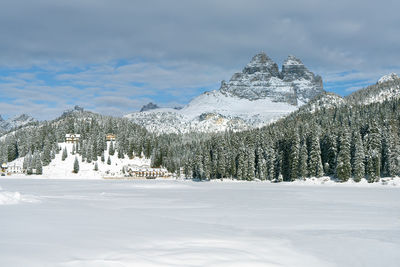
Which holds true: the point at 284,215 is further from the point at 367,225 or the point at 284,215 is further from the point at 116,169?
the point at 116,169

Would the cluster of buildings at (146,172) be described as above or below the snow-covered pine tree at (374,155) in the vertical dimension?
below

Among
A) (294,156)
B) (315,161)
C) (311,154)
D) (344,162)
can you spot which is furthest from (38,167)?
(344,162)

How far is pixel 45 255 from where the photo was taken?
13156mm

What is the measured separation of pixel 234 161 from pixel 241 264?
118 m

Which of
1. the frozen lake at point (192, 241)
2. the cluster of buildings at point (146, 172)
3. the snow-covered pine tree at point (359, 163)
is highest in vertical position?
the snow-covered pine tree at point (359, 163)

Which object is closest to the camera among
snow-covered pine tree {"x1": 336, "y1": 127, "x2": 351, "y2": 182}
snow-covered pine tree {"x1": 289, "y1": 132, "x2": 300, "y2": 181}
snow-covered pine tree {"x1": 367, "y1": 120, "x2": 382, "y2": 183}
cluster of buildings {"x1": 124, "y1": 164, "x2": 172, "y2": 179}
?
snow-covered pine tree {"x1": 367, "y1": 120, "x2": 382, "y2": 183}

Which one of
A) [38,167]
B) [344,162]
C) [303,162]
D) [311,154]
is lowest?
[38,167]

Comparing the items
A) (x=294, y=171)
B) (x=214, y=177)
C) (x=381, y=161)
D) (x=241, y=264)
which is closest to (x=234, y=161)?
(x=214, y=177)

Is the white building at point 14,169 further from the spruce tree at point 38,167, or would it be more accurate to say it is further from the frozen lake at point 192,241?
the frozen lake at point 192,241

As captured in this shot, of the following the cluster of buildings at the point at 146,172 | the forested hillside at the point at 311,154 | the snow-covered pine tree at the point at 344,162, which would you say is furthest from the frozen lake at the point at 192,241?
the cluster of buildings at the point at 146,172

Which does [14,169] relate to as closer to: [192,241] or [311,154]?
[311,154]

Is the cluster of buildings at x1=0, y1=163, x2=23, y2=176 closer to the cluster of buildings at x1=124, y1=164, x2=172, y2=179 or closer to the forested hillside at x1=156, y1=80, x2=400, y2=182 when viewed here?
the cluster of buildings at x1=124, y1=164, x2=172, y2=179

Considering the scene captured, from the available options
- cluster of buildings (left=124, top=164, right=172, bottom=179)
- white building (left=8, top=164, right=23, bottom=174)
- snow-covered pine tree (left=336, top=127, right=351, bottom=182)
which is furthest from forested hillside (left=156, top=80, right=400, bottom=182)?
white building (left=8, top=164, right=23, bottom=174)

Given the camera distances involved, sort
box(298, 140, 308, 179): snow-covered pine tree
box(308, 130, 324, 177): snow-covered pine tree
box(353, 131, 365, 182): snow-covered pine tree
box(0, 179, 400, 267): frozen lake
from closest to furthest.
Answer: box(0, 179, 400, 267): frozen lake
box(353, 131, 365, 182): snow-covered pine tree
box(308, 130, 324, 177): snow-covered pine tree
box(298, 140, 308, 179): snow-covered pine tree
